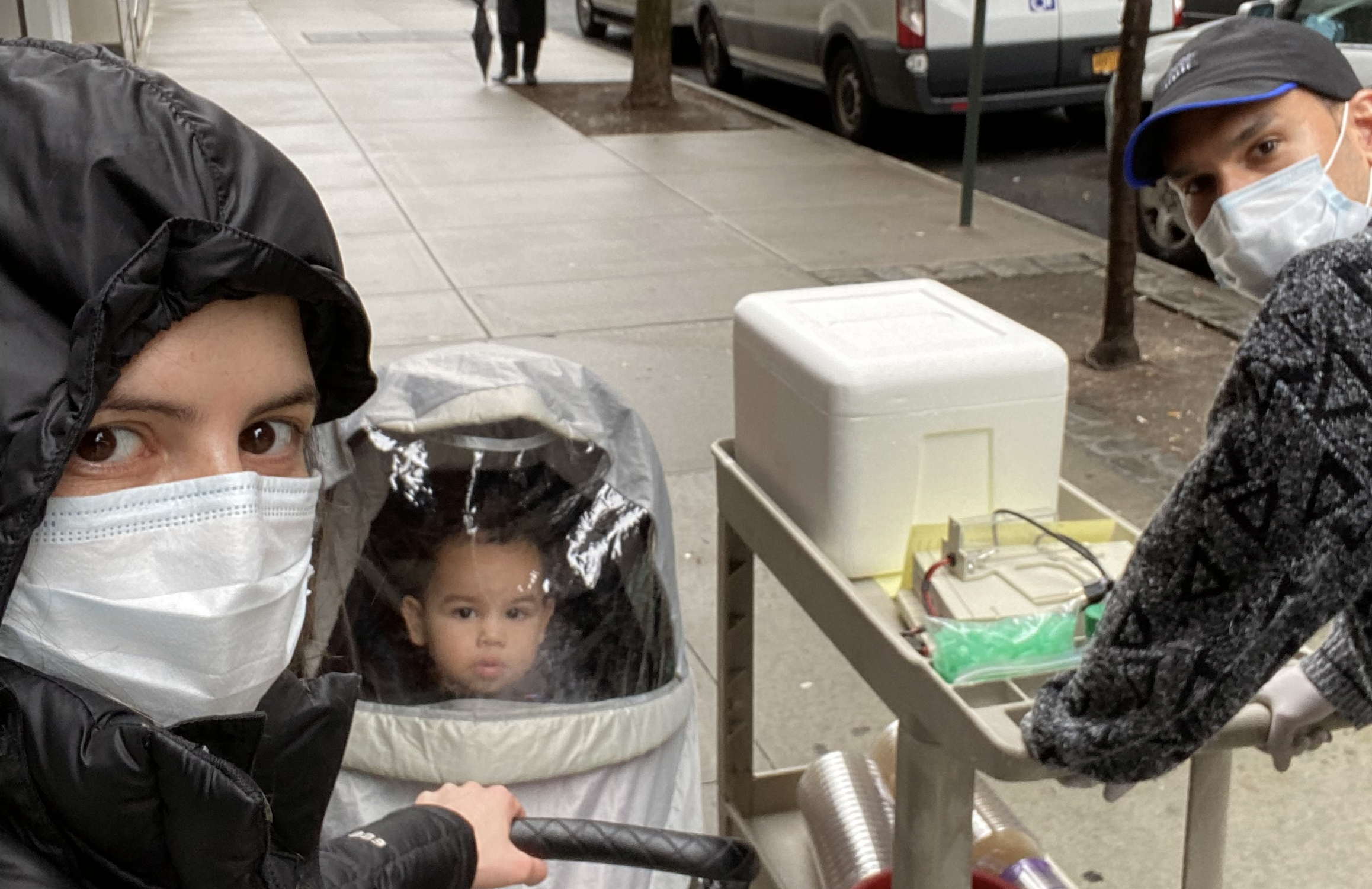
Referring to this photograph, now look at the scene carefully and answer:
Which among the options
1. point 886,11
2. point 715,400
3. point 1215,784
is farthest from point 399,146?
point 1215,784

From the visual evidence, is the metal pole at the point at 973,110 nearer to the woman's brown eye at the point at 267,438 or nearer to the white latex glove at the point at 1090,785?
the white latex glove at the point at 1090,785

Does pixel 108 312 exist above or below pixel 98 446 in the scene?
above

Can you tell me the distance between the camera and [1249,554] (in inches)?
58.1

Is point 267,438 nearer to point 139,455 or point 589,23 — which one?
point 139,455

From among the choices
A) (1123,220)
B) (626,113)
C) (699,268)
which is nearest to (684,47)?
(626,113)

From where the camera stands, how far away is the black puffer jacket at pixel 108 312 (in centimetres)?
116

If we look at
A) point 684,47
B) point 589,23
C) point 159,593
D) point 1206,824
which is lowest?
point 684,47

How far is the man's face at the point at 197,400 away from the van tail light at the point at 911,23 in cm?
911

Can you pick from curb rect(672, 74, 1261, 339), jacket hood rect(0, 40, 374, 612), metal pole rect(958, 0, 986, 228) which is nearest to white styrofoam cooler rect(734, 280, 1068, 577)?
jacket hood rect(0, 40, 374, 612)

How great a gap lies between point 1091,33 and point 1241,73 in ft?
29.2

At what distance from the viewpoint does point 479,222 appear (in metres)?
8.65

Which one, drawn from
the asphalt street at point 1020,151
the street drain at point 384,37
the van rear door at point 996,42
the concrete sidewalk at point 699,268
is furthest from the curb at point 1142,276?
the street drain at point 384,37

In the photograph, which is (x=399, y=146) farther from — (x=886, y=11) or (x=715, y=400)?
(x=715, y=400)

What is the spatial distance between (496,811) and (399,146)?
962 centimetres
